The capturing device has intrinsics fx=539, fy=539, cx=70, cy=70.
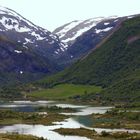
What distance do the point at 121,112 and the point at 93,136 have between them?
2256 inches

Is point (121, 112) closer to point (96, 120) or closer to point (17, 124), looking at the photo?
point (96, 120)

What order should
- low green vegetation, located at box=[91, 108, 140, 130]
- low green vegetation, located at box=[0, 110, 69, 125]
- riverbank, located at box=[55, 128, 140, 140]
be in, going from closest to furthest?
1. riverbank, located at box=[55, 128, 140, 140]
2. low green vegetation, located at box=[91, 108, 140, 130]
3. low green vegetation, located at box=[0, 110, 69, 125]

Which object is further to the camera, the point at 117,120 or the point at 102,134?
the point at 117,120

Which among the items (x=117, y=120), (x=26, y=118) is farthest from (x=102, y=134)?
(x=26, y=118)

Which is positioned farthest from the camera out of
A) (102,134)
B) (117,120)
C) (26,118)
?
(26,118)

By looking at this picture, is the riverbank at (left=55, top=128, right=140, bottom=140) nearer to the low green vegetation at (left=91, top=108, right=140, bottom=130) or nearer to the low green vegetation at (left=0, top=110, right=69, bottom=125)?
the low green vegetation at (left=91, top=108, right=140, bottom=130)

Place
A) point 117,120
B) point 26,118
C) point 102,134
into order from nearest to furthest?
1. point 102,134
2. point 117,120
3. point 26,118

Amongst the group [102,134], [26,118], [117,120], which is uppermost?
[26,118]

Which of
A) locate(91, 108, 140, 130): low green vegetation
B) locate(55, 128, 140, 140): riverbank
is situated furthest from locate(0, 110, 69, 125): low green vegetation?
locate(55, 128, 140, 140): riverbank

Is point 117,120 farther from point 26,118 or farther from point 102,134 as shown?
point 102,134

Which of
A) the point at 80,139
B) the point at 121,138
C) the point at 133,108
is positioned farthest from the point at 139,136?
the point at 133,108

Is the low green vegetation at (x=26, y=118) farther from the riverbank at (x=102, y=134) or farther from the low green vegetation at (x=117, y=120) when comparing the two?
the riverbank at (x=102, y=134)

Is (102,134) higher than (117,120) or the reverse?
the reverse

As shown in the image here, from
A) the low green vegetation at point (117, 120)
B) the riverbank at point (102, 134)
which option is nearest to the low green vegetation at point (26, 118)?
the low green vegetation at point (117, 120)
